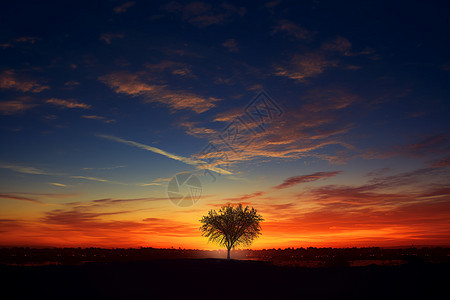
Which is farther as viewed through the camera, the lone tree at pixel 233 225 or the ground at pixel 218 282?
the lone tree at pixel 233 225

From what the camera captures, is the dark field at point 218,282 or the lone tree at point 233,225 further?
the lone tree at point 233,225

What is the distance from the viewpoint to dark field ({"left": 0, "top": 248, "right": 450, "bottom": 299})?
28953mm

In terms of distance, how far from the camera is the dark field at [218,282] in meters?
29.0

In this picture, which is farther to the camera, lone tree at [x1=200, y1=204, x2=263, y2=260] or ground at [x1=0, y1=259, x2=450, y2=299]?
lone tree at [x1=200, y1=204, x2=263, y2=260]

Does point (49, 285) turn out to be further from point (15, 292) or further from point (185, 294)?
point (185, 294)

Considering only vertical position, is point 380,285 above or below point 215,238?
below

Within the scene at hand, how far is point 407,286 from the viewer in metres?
30.8

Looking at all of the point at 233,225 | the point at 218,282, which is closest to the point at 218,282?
the point at 218,282

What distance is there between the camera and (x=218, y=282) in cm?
3384

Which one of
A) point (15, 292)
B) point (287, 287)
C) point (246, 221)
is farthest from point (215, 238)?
point (15, 292)

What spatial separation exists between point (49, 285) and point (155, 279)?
9.81m

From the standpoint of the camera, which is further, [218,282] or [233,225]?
[233,225]

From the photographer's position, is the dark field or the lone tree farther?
the lone tree

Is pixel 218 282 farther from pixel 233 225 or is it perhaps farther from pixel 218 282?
pixel 233 225
